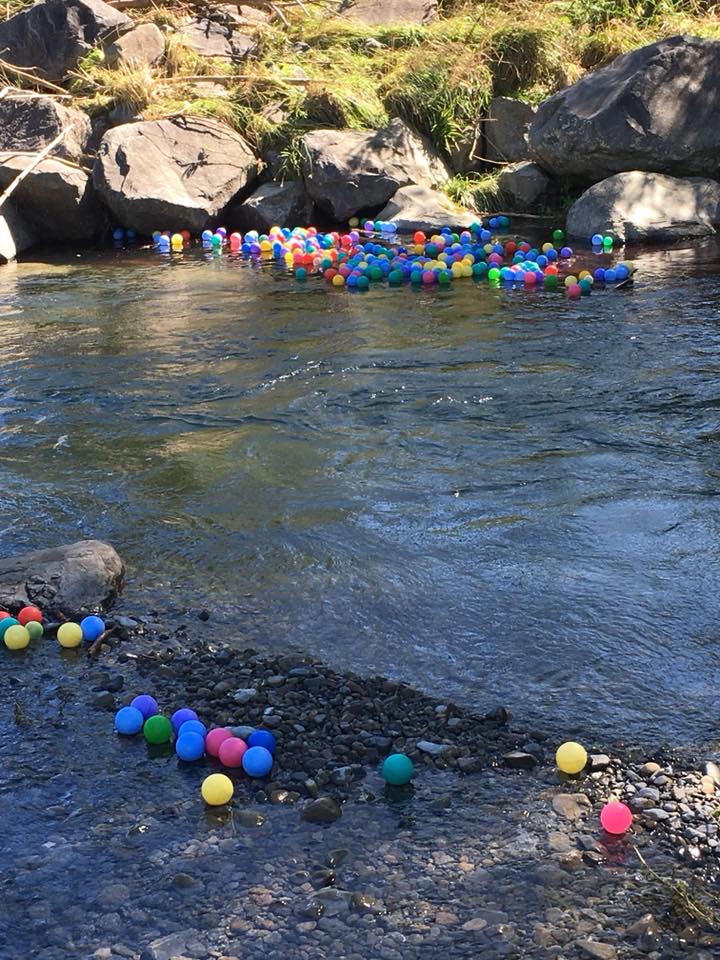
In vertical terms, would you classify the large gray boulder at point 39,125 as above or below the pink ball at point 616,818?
above

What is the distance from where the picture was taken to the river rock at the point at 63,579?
4527 mm

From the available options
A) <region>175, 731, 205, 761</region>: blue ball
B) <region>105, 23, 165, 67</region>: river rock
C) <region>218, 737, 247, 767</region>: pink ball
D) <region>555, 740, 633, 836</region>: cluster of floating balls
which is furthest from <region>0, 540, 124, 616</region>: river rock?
<region>105, 23, 165, 67</region>: river rock

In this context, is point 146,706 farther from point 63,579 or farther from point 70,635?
point 63,579

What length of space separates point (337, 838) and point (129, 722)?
92cm

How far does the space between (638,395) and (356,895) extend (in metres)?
4.51

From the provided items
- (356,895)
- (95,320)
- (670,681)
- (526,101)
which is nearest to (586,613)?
(670,681)

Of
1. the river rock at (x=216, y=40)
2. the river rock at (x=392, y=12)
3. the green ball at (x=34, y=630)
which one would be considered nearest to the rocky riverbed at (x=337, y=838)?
the green ball at (x=34, y=630)

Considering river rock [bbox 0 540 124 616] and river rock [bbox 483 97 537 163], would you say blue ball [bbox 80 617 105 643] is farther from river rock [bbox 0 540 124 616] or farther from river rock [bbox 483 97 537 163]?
river rock [bbox 483 97 537 163]

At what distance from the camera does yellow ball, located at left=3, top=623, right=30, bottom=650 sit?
4.30 m

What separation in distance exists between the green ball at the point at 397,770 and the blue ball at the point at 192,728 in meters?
0.64

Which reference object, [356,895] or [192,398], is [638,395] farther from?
[356,895]

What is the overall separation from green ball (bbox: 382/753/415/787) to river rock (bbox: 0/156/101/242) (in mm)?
10390

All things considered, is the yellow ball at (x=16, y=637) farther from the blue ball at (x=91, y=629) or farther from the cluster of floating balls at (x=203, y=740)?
the cluster of floating balls at (x=203, y=740)

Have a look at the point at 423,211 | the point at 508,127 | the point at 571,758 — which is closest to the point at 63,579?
the point at 571,758
